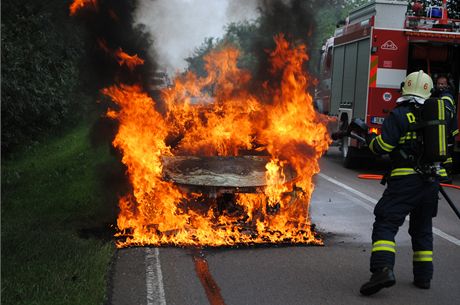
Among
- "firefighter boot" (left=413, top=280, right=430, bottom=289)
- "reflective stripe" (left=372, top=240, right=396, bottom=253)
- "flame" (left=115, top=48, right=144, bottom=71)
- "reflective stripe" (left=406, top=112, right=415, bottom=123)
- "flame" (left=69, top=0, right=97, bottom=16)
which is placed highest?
"flame" (left=69, top=0, right=97, bottom=16)

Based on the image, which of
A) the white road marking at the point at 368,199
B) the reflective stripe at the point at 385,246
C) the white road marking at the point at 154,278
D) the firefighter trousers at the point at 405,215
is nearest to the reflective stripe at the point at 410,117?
the firefighter trousers at the point at 405,215

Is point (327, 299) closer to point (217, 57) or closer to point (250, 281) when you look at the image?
point (250, 281)

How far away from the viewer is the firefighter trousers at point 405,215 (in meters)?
4.79

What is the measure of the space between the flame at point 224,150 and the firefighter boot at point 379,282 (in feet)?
5.22

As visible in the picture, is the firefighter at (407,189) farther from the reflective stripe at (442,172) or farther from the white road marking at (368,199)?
the white road marking at (368,199)

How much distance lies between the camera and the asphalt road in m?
4.62

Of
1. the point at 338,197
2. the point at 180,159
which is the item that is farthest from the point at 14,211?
→ the point at 338,197

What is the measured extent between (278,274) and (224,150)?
2.40 metres

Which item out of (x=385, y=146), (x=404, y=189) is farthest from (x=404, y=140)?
(x=404, y=189)

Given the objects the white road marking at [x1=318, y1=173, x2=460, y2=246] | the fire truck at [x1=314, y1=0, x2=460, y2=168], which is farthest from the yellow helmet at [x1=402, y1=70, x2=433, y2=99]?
the fire truck at [x1=314, y1=0, x2=460, y2=168]

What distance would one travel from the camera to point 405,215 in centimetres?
488

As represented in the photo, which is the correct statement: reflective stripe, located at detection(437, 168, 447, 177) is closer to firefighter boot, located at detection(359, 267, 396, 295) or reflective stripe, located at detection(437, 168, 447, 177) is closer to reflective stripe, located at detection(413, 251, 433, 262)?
reflective stripe, located at detection(413, 251, 433, 262)

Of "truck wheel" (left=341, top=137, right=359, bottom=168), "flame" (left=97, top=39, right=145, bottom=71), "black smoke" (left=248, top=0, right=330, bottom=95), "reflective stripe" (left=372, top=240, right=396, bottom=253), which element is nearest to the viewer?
"reflective stripe" (left=372, top=240, right=396, bottom=253)

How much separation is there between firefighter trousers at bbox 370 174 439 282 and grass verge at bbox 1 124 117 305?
2.25 meters
